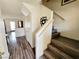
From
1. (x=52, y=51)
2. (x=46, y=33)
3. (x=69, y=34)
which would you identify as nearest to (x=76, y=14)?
(x=69, y=34)

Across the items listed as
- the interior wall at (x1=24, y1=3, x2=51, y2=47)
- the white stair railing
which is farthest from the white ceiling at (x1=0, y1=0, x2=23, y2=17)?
the white stair railing

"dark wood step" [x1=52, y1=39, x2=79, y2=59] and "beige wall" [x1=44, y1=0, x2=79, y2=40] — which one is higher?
"beige wall" [x1=44, y1=0, x2=79, y2=40]

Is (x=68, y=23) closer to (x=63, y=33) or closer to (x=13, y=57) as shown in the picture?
(x=63, y=33)

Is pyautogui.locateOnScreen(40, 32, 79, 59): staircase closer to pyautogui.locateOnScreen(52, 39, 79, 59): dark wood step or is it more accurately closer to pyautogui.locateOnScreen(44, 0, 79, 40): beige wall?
pyautogui.locateOnScreen(52, 39, 79, 59): dark wood step

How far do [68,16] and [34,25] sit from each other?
1.54 m

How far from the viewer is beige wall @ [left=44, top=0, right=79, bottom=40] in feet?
8.71

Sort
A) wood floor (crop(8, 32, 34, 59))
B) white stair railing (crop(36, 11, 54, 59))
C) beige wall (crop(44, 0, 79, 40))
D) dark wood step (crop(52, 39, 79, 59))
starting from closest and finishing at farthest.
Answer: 1. dark wood step (crop(52, 39, 79, 59))
2. white stair railing (crop(36, 11, 54, 59))
3. beige wall (crop(44, 0, 79, 40))
4. wood floor (crop(8, 32, 34, 59))

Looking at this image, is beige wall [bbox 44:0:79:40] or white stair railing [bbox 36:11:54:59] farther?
beige wall [bbox 44:0:79:40]

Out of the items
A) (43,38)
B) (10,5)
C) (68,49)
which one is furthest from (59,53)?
(10,5)

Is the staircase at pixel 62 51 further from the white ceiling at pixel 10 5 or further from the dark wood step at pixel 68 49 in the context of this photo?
the white ceiling at pixel 10 5

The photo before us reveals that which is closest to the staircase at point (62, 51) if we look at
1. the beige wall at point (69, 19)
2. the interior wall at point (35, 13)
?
the beige wall at point (69, 19)

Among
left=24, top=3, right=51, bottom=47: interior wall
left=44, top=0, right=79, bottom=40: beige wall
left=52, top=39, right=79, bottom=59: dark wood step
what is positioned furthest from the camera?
left=24, top=3, right=51, bottom=47: interior wall

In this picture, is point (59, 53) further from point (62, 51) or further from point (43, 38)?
point (43, 38)

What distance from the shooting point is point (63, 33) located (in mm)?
3232
